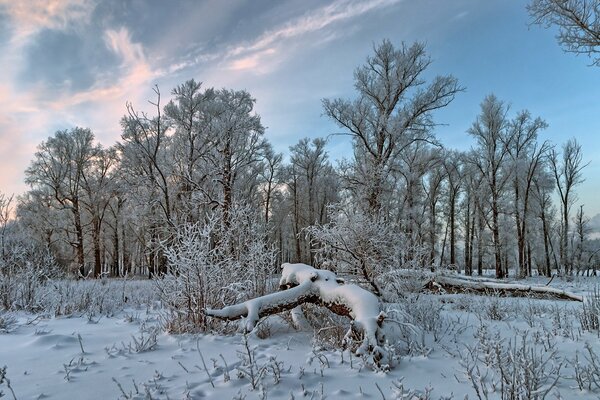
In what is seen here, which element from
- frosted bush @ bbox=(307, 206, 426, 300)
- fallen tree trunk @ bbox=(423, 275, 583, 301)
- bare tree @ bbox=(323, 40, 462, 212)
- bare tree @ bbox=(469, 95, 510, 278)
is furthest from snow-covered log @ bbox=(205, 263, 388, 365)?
bare tree @ bbox=(469, 95, 510, 278)

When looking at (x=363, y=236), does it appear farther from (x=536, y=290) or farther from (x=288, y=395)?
(x=536, y=290)

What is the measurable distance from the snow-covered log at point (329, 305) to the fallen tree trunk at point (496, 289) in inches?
212

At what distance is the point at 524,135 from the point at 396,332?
2514cm

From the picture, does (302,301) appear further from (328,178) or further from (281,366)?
(328,178)

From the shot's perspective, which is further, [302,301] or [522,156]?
[522,156]

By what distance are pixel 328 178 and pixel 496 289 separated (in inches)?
945

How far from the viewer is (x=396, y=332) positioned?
4348mm

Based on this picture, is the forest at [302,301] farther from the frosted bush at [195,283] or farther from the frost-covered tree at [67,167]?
the frost-covered tree at [67,167]

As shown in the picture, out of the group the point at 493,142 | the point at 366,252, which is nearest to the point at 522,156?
the point at 493,142

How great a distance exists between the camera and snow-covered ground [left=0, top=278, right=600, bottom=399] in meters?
2.63

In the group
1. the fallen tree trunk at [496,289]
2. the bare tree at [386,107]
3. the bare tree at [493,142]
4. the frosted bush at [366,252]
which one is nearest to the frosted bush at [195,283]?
the frosted bush at [366,252]

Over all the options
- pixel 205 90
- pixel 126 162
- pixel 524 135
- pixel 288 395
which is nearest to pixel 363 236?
pixel 288 395

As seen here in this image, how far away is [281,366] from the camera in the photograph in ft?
10.7

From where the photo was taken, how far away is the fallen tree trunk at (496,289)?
8.99 meters
